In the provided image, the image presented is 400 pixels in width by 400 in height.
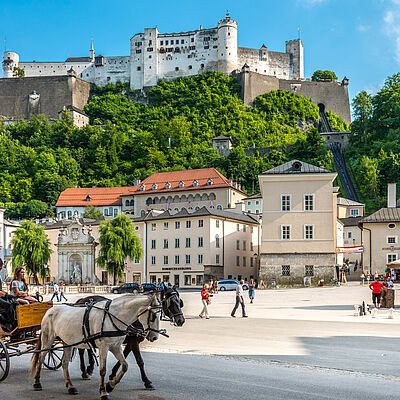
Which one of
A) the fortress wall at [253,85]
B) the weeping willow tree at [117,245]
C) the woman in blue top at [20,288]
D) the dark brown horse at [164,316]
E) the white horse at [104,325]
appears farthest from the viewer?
the fortress wall at [253,85]

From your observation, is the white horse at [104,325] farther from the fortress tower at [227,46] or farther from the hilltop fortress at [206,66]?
the fortress tower at [227,46]

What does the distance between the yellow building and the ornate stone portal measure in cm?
2268

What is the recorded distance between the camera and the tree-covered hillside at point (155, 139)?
112750 millimetres

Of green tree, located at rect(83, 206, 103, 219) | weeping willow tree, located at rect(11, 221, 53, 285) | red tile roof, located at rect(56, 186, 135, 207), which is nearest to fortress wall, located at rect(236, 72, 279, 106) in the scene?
red tile roof, located at rect(56, 186, 135, 207)

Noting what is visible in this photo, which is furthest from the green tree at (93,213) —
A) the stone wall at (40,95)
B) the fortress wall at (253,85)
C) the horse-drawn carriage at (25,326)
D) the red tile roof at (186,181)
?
the horse-drawn carriage at (25,326)

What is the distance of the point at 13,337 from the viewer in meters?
11.9

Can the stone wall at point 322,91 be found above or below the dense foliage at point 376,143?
above

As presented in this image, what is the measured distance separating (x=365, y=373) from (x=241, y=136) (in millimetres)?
110442

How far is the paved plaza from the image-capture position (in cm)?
1020

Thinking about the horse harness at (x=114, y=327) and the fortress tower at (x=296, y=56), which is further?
the fortress tower at (x=296, y=56)

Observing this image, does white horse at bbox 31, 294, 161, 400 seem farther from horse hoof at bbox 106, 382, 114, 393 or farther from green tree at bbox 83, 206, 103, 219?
green tree at bbox 83, 206, 103, 219

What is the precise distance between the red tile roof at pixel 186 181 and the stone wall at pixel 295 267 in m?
39.7

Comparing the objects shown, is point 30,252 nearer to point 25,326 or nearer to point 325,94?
point 25,326

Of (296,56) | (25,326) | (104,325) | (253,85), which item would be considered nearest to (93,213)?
(253,85)
